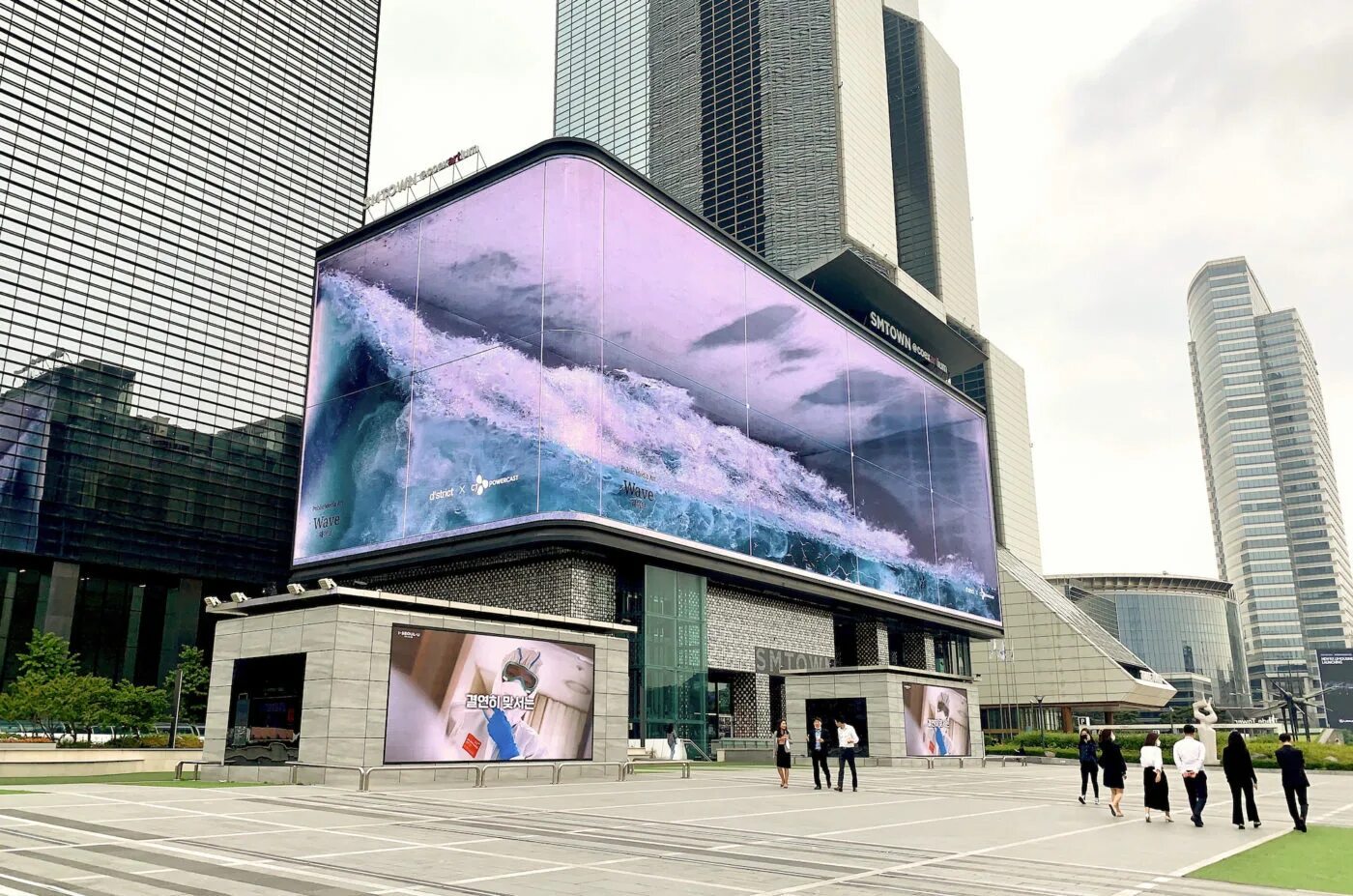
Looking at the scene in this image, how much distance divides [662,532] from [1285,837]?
32585 mm

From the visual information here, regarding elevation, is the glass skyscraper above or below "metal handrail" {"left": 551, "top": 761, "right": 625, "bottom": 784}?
above

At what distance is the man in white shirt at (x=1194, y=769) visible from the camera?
1917cm

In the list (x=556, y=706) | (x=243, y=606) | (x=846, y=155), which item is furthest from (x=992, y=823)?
(x=846, y=155)

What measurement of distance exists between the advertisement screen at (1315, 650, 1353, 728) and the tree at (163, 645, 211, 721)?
7739 cm

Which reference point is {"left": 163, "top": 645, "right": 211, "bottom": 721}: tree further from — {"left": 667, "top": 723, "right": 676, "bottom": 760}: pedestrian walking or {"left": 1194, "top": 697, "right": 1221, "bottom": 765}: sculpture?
{"left": 1194, "top": 697, "right": 1221, "bottom": 765}: sculpture

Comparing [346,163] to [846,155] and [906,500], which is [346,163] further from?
[906,500]

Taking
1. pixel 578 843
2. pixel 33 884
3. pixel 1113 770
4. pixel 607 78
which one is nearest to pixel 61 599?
pixel 578 843

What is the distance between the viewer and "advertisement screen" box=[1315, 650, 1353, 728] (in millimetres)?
71750

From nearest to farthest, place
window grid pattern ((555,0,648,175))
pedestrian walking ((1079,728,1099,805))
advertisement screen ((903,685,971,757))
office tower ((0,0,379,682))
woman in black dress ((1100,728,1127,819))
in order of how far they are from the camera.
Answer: woman in black dress ((1100,728,1127,819)) < pedestrian walking ((1079,728,1099,805)) < advertisement screen ((903,685,971,757)) < office tower ((0,0,379,682)) < window grid pattern ((555,0,648,175))

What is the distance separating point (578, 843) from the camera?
46.3 ft

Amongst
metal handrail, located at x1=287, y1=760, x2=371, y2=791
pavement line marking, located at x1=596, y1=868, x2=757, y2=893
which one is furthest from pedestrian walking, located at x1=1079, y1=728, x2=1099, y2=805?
metal handrail, located at x1=287, y1=760, x2=371, y2=791

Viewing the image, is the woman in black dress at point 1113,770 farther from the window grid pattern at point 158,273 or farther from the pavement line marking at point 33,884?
the window grid pattern at point 158,273

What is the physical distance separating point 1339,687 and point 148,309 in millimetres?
95160

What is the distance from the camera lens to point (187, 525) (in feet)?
272
